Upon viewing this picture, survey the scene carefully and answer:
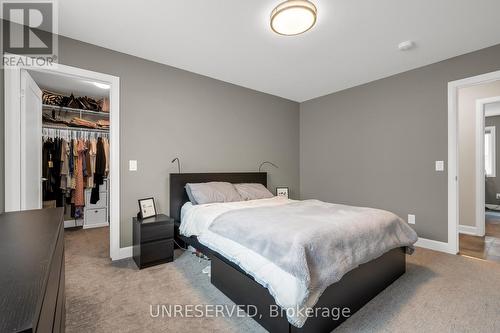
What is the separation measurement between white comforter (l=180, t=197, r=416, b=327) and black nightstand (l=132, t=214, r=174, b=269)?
0.25 meters

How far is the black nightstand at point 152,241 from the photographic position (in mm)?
2465

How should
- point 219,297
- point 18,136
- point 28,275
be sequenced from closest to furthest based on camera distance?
point 28,275
point 219,297
point 18,136

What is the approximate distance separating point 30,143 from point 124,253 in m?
1.54

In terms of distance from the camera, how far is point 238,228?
75.6 inches

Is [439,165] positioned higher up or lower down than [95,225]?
higher up

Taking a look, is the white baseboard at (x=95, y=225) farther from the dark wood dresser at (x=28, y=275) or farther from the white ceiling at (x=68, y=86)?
the dark wood dresser at (x=28, y=275)

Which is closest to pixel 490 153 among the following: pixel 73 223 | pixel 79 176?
pixel 79 176

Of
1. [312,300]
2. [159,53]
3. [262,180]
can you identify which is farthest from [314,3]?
[262,180]

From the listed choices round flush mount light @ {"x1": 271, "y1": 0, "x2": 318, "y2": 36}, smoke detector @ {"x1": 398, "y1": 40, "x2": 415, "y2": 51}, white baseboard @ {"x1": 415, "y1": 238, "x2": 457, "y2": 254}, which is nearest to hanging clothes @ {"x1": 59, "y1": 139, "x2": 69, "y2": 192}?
round flush mount light @ {"x1": 271, "y1": 0, "x2": 318, "y2": 36}

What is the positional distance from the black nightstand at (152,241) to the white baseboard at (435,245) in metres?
3.29

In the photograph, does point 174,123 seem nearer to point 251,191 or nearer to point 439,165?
point 251,191

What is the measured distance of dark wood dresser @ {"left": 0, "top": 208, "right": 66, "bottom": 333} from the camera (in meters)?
0.42

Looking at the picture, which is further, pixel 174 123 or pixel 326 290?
pixel 174 123

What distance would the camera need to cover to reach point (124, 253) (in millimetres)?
2750
